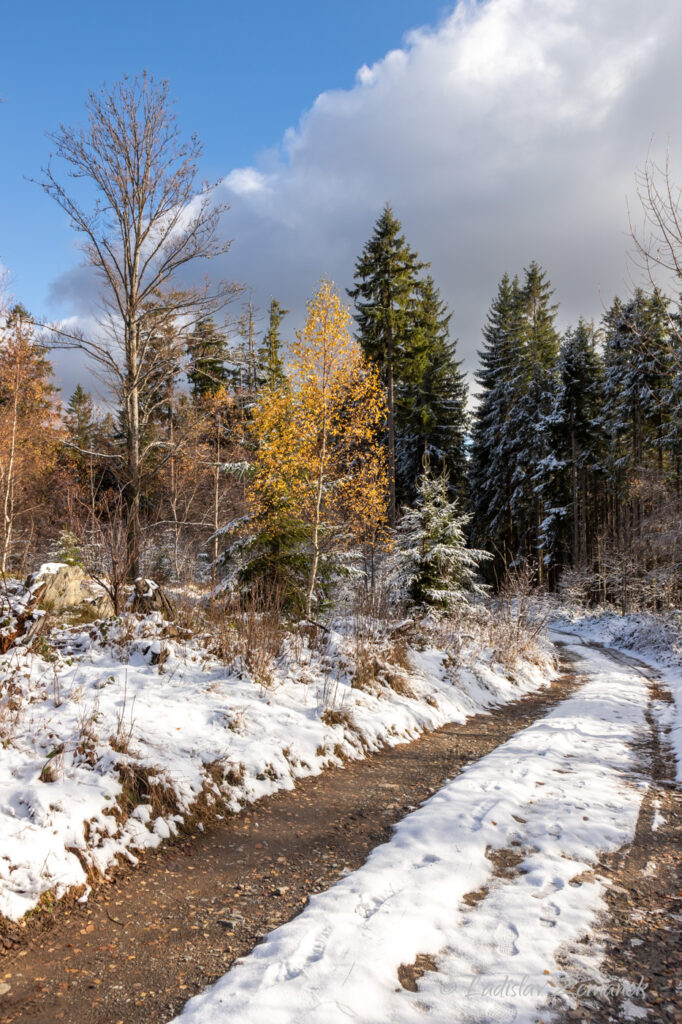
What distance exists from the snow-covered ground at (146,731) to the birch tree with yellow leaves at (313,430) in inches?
150

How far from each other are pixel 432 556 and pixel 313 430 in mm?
4811

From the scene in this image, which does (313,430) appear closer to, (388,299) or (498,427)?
(388,299)

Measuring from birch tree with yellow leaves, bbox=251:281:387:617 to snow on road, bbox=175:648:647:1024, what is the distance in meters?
6.76

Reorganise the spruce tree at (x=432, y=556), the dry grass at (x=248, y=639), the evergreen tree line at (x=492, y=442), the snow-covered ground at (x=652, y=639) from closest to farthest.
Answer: the dry grass at (x=248, y=639) < the snow-covered ground at (x=652, y=639) < the spruce tree at (x=432, y=556) < the evergreen tree line at (x=492, y=442)

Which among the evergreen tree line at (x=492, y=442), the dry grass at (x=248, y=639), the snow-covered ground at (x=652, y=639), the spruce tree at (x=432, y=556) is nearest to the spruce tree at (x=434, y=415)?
the evergreen tree line at (x=492, y=442)

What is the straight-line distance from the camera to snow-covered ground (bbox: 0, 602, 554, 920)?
3535 mm

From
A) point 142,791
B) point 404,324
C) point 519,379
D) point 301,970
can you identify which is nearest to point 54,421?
point 404,324

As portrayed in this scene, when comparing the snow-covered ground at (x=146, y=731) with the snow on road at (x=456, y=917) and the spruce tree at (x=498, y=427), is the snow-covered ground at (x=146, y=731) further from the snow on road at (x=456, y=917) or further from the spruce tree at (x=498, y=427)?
the spruce tree at (x=498, y=427)

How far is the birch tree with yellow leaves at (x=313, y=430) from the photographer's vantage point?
1177cm

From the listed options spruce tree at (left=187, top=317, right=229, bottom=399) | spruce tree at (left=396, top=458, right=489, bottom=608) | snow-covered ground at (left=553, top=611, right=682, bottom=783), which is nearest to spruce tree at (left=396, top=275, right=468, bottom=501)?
snow-covered ground at (left=553, top=611, right=682, bottom=783)

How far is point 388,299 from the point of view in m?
26.5

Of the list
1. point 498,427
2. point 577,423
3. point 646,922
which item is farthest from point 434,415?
point 646,922

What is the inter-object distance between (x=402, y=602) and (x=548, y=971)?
38.5 feet

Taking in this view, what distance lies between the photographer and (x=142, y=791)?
4.18 meters
